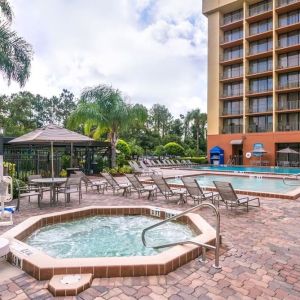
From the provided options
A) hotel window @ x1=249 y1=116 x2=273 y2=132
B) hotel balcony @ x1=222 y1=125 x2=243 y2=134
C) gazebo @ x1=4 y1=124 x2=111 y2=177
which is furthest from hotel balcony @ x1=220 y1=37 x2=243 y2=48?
gazebo @ x1=4 y1=124 x2=111 y2=177

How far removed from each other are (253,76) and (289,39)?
532cm

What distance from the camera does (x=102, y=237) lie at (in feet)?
20.9

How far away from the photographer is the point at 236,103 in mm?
35500

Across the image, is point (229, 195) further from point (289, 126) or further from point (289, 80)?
point (289, 80)

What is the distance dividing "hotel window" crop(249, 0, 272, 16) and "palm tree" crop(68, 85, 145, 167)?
22479 mm

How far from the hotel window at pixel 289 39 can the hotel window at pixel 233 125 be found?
957 cm

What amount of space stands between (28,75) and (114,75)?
11.7m

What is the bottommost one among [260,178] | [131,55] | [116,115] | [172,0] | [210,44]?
[260,178]

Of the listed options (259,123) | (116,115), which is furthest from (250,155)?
(116,115)

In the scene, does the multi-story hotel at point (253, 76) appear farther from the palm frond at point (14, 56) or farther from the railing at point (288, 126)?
the palm frond at point (14, 56)

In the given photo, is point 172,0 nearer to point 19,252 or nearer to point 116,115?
point 116,115

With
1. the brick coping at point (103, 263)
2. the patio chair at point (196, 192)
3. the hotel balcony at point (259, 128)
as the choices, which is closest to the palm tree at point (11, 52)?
the patio chair at point (196, 192)

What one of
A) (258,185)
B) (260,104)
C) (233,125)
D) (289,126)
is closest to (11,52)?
(258,185)

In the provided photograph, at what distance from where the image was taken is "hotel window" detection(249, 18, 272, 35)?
32.9 m
